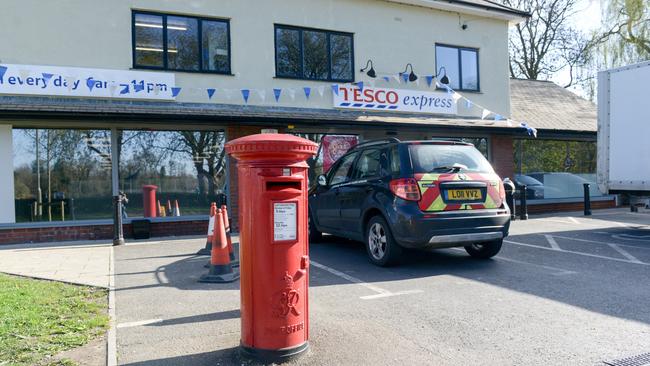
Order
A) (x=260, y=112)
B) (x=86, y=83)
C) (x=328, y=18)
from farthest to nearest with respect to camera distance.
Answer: (x=328, y=18) → (x=260, y=112) → (x=86, y=83)

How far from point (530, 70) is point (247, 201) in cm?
3196

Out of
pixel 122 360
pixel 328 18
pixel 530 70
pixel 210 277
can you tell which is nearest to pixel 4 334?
pixel 122 360

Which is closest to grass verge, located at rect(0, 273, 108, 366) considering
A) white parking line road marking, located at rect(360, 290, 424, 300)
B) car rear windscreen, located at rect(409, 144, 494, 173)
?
white parking line road marking, located at rect(360, 290, 424, 300)

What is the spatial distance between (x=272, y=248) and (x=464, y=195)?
373 centimetres

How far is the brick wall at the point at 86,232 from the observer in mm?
10211

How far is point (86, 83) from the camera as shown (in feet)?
34.6

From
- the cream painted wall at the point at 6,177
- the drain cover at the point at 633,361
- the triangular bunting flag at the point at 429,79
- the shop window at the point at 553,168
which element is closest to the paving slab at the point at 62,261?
the cream painted wall at the point at 6,177

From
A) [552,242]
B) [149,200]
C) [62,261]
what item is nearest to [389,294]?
[552,242]

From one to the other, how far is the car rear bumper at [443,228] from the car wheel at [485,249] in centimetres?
71

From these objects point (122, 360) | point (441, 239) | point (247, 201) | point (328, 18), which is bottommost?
point (122, 360)

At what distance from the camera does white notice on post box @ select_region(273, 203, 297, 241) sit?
3709 millimetres

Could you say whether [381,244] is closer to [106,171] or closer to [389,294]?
[389,294]

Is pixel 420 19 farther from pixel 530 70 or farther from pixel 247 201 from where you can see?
pixel 530 70

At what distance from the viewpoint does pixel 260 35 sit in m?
12.3
